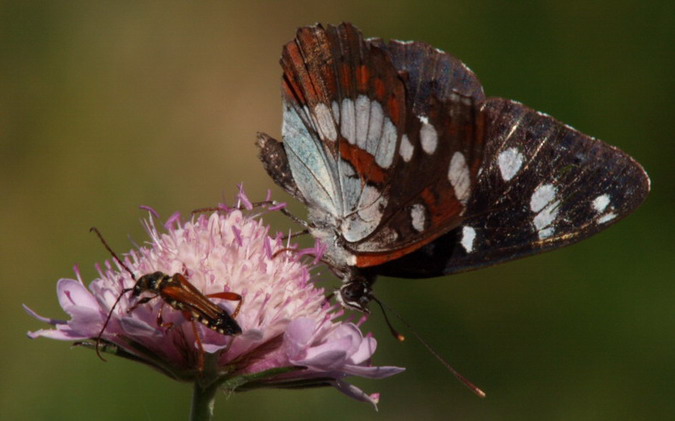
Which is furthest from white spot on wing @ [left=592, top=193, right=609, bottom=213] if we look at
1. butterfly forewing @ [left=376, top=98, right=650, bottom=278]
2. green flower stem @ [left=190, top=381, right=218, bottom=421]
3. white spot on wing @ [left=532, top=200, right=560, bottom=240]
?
green flower stem @ [left=190, top=381, right=218, bottom=421]

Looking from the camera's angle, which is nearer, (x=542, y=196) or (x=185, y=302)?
(x=185, y=302)

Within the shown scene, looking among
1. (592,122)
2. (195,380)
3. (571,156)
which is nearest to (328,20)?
(592,122)

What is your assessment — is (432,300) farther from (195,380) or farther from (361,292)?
(195,380)

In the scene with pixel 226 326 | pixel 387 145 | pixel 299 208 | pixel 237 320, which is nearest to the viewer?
pixel 226 326

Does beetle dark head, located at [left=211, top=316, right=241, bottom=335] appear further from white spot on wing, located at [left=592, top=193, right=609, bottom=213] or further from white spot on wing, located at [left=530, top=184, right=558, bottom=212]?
white spot on wing, located at [left=592, top=193, right=609, bottom=213]

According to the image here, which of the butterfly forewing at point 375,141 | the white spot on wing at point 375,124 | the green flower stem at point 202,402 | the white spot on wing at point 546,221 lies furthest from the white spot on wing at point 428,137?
the green flower stem at point 202,402

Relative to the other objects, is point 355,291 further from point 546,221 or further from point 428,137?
point 546,221

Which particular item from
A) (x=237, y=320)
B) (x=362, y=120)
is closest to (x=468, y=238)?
(x=362, y=120)

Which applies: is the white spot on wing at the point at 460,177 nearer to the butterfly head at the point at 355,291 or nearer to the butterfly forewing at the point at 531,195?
the butterfly forewing at the point at 531,195
